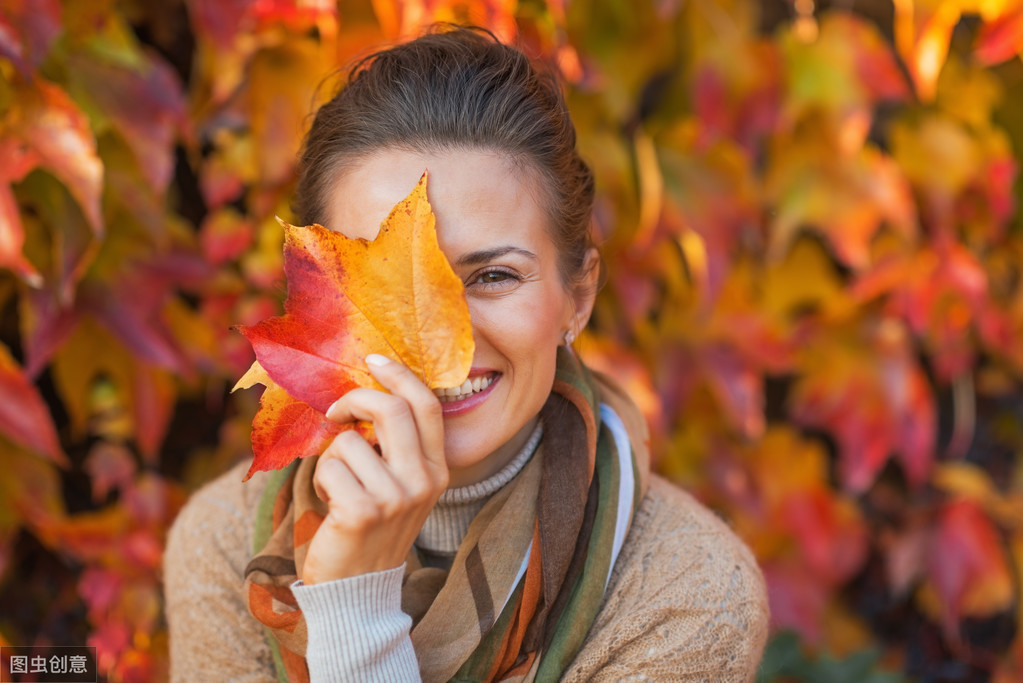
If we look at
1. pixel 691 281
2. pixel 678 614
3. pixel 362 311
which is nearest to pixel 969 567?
pixel 691 281

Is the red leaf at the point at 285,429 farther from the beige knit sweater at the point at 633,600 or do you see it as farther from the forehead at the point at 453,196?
the beige knit sweater at the point at 633,600

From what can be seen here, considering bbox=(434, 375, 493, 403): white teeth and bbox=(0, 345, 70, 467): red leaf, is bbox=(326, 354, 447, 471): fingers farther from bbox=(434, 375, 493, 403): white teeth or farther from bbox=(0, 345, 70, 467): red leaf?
bbox=(0, 345, 70, 467): red leaf

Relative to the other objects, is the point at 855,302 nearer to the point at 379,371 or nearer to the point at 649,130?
the point at 649,130

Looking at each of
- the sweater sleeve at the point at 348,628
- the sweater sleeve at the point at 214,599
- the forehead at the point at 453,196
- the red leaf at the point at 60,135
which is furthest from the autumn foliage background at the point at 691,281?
the sweater sleeve at the point at 348,628

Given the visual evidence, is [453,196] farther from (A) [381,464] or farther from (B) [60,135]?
(B) [60,135]

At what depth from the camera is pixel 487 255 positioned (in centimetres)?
104

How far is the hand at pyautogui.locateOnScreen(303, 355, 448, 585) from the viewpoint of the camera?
88 centimetres

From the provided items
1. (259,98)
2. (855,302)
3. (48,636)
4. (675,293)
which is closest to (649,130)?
(675,293)

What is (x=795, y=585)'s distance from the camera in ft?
6.59

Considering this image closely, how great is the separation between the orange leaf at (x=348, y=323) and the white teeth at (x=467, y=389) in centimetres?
14

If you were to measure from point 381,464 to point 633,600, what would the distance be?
0.47 meters

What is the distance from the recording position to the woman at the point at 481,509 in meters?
0.95

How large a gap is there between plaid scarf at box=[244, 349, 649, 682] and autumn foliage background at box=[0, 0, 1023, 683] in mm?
511

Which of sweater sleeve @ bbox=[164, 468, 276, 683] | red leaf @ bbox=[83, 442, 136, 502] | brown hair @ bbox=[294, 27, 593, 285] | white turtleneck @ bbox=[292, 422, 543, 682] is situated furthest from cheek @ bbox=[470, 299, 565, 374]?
red leaf @ bbox=[83, 442, 136, 502]
